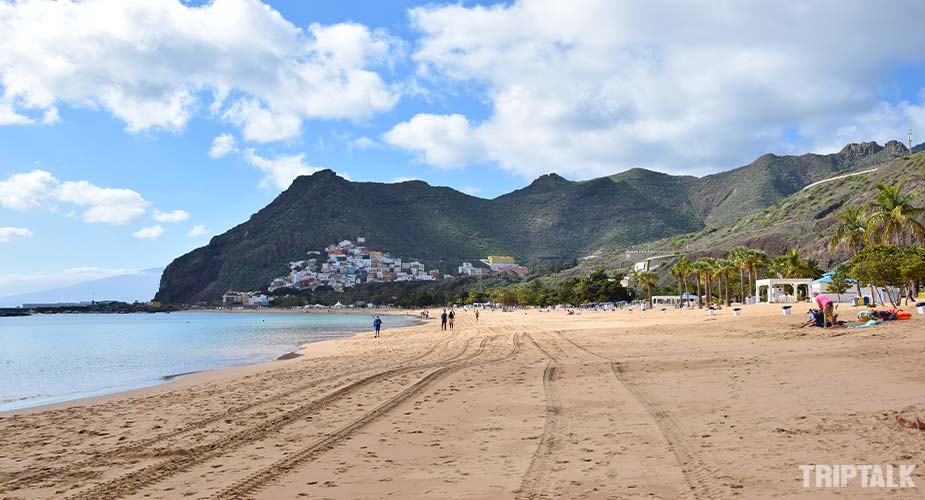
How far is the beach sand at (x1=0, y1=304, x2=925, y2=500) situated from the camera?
5734 mm

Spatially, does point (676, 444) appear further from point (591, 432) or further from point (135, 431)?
point (135, 431)

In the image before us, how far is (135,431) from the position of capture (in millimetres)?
9523

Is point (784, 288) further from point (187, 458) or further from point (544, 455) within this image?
point (187, 458)

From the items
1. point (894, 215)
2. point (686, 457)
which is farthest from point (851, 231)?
point (686, 457)

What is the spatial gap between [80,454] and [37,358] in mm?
31346

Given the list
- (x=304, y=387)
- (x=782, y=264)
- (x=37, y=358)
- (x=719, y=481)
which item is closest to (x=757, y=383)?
(x=719, y=481)

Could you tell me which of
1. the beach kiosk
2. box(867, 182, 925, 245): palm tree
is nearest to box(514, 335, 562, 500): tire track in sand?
box(867, 182, 925, 245): palm tree

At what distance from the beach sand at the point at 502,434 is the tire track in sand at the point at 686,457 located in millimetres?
31

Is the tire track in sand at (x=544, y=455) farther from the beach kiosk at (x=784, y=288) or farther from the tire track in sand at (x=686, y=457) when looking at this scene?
the beach kiosk at (x=784, y=288)

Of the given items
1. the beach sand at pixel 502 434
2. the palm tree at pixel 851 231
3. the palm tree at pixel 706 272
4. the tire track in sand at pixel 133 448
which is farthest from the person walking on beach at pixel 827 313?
the palm tree at pixel 706 272

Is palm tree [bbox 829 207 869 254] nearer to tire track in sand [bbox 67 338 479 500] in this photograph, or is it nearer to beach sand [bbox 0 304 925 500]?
beach sand [bbox 0 304 925 500]

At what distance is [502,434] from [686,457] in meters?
2.47

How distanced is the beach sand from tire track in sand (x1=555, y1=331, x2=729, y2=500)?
0.03 meters

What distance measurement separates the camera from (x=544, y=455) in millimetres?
6660
